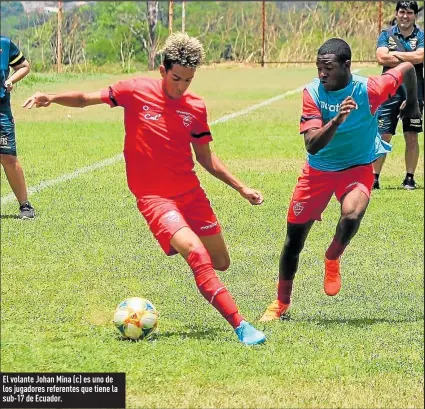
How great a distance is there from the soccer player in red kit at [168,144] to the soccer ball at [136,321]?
1.30 feet

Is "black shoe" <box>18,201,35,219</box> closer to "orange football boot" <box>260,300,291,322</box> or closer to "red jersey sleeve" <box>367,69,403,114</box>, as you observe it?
"orange football boot" <box>260,300,291,322</box>

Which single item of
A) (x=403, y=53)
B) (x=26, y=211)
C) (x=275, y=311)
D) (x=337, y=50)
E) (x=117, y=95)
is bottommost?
(x=26, y=211)

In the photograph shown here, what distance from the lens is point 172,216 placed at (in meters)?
7.12

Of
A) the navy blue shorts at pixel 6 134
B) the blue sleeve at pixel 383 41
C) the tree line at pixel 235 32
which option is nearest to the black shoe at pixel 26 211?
the navy blue shorts at pixel 6 134

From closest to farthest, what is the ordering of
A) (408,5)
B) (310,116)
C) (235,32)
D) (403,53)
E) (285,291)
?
1. (310,116)
2. (285,291)
3. (403,53)
4. (408,5)
5. (235,32)

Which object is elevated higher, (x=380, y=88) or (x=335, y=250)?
(x=380, y=88)

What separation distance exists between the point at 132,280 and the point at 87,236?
1792 mm

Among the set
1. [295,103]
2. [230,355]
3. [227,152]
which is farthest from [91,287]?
[295,103]

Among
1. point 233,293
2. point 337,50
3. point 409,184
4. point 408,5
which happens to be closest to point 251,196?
point 337,50

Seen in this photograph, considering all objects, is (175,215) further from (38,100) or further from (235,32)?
(235,32)

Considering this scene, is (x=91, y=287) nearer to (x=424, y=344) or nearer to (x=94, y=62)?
(x=424, y=344)

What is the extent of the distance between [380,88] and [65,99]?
2.11 metres

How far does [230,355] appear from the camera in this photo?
6.65 m

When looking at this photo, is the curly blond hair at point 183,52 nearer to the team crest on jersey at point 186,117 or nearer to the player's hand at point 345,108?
the team crest on jersey at point 186,117
